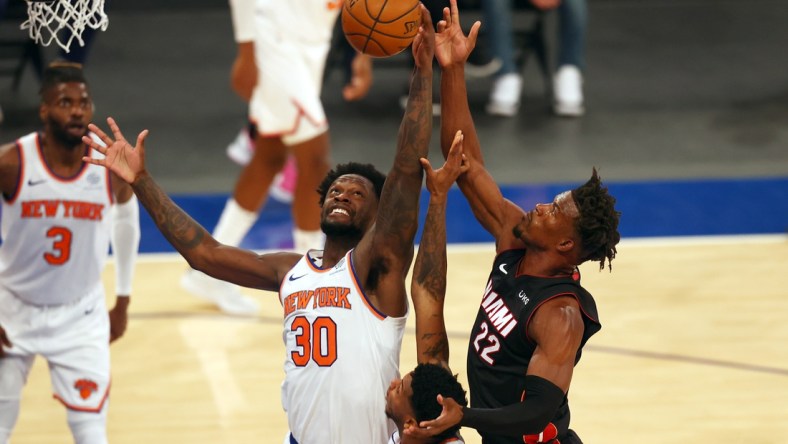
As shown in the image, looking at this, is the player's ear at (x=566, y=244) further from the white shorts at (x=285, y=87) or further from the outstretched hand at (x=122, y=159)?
the white shorts at (x=285, y=87)

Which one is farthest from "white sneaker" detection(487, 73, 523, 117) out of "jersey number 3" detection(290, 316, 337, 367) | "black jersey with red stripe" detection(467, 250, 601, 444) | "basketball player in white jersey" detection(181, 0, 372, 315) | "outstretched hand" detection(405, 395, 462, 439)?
"outstretched hand" detection(405, 395, 462, 439)

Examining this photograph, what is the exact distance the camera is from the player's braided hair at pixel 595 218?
12.9 ft

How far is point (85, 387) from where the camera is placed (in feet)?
16.6

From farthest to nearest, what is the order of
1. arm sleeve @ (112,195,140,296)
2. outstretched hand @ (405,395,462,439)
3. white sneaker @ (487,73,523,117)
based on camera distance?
white sneaker @ (487,73,523,117) < arm sleeve @ (112,195,140,296) < outstretched hand @ (405,395,462,439)

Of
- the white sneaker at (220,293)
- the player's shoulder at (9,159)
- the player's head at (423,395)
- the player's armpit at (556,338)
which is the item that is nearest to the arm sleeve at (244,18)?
the white sneaker at (220,293)

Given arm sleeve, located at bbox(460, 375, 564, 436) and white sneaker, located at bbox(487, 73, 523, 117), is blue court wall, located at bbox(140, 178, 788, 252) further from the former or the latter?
arm sleeve, located at bbox(460, 375, 564, 436)

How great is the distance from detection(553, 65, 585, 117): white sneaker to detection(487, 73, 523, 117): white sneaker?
325mm

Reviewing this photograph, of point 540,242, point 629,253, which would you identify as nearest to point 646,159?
point 629,253

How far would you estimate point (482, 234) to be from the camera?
8.44m

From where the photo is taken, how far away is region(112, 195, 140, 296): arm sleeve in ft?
17.3

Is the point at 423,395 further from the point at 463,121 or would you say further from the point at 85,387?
the point at 85,387

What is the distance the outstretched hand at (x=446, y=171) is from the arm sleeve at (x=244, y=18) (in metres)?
3.50

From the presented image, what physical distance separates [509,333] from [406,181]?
0.58m

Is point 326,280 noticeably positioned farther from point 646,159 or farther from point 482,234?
point 646,159
